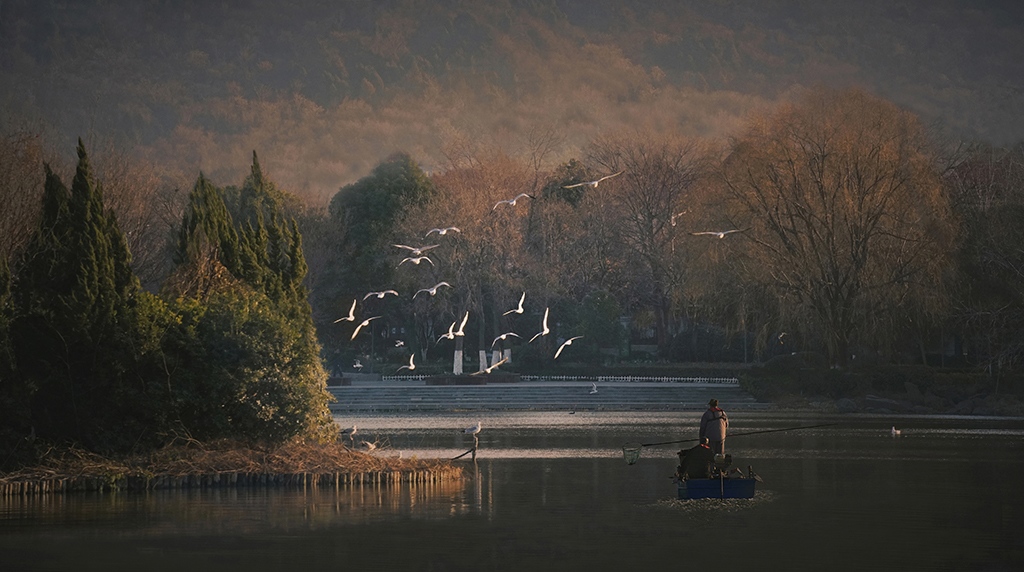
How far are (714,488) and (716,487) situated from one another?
0.17 ft

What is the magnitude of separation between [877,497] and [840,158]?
115 feet

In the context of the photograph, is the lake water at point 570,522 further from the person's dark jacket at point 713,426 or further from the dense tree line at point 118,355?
the dense tree line at point 118,355

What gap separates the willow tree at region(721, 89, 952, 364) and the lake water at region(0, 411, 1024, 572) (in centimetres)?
2205

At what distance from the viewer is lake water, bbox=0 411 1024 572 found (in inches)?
824

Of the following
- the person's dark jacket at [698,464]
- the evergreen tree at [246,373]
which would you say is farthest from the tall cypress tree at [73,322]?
the person's dark jacket at [698,464]

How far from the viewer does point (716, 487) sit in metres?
27.6

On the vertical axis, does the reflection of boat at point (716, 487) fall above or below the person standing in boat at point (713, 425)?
below

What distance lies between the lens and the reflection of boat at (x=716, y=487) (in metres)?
27.5

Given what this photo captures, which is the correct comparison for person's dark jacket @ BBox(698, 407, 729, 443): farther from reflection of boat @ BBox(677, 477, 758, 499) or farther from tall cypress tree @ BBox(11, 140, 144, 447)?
tall cypress tree @ BBox(11, 140, 144, 447)

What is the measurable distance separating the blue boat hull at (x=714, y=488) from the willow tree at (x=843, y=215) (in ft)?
111

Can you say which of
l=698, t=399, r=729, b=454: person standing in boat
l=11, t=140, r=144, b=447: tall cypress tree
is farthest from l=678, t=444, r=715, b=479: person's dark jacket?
l=11, t=140, r=144, b=447: tall cypress tree

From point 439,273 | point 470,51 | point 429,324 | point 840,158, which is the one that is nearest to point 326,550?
point 840,158

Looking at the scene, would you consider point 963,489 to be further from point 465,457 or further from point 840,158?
point 840,158

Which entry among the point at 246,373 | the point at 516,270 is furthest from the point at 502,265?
the point at 246,373
